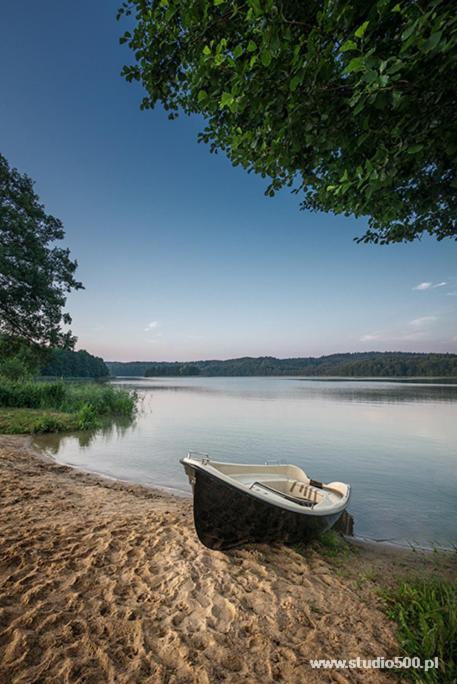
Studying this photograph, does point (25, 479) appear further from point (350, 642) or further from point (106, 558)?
point (350, 642)

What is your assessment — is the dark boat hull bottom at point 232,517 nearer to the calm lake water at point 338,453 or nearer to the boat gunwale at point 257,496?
the boat gunwale at point 257,496

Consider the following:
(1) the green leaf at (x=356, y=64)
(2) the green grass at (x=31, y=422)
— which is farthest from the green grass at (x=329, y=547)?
(2) the green grass at (x=31, y=422)

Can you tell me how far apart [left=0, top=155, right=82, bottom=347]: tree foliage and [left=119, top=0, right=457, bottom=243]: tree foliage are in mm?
14703

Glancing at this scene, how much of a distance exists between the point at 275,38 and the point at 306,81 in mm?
561

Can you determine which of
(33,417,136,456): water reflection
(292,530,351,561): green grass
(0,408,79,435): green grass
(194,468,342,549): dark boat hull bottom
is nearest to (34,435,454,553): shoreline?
(33,417,136,456): water reflection

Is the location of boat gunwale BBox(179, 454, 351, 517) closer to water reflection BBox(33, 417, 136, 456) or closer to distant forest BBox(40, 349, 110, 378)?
water reflection BBox(33, 417, 136, 456)

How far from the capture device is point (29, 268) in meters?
15.6

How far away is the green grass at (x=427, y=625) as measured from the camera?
2.40 meters

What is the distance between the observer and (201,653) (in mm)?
2586

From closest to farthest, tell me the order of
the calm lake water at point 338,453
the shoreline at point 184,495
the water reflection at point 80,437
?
1. the shoreline at point 184,495
2. the calm lake water at point 338,453
3. the water reflection at point 80,437

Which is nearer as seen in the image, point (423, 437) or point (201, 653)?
point (201, 653)

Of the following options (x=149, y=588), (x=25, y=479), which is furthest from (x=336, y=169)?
(x=25, y=479)

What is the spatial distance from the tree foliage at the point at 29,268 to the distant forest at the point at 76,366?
2803 inches

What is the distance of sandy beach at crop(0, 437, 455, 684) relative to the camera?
2416 millimetres
